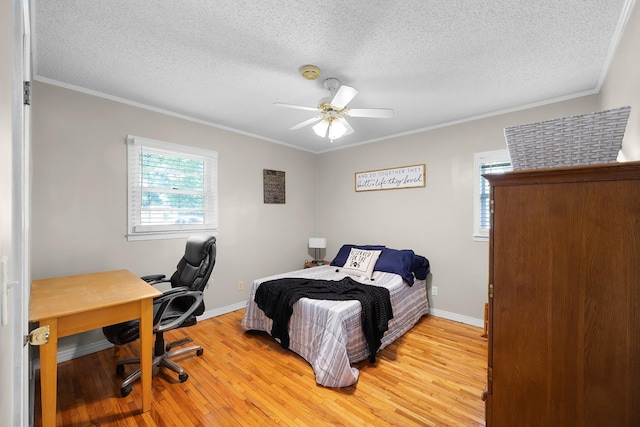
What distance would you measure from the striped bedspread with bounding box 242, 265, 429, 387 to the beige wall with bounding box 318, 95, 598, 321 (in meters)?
0.70

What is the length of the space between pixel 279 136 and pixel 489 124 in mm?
2706

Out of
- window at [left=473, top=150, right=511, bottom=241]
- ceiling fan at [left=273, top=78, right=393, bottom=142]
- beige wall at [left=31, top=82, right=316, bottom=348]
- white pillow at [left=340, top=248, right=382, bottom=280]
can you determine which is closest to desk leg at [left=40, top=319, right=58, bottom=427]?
beige wall at [left=31, top=82, right=316, bottom=348]

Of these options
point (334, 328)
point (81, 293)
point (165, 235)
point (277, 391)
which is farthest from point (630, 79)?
point (165, 235)

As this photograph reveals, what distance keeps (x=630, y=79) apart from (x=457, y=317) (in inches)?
107

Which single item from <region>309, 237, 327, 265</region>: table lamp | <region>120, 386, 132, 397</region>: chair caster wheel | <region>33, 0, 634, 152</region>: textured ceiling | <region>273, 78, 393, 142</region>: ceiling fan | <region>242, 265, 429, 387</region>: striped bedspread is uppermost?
<region>33, 0, 634, 152</region>: textured ceiling

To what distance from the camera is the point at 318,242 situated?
451 centimetres

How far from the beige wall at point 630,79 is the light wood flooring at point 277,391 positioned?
6.28ft

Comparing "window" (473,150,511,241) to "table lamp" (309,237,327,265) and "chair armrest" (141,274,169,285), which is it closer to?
"table lamp" (309,237,327,265)

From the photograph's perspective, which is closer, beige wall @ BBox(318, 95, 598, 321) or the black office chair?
the black office chair

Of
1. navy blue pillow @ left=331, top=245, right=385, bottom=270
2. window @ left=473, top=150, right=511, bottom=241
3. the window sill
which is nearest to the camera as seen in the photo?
the window sill

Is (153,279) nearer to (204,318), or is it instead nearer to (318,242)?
(204,318)

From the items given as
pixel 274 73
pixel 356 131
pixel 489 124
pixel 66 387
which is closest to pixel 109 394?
pixel 66 387

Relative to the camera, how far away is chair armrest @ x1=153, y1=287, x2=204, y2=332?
2072 millimetres

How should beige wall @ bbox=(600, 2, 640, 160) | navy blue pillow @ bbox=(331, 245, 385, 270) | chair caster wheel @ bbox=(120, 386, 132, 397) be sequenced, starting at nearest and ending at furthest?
beige wall @ bbox=(600, 2, 640, 160), chair caster wheel @ bbox=(120, 386, 132, 397), navy blue pillow @ bbox=(331, 245, 385, 270)
